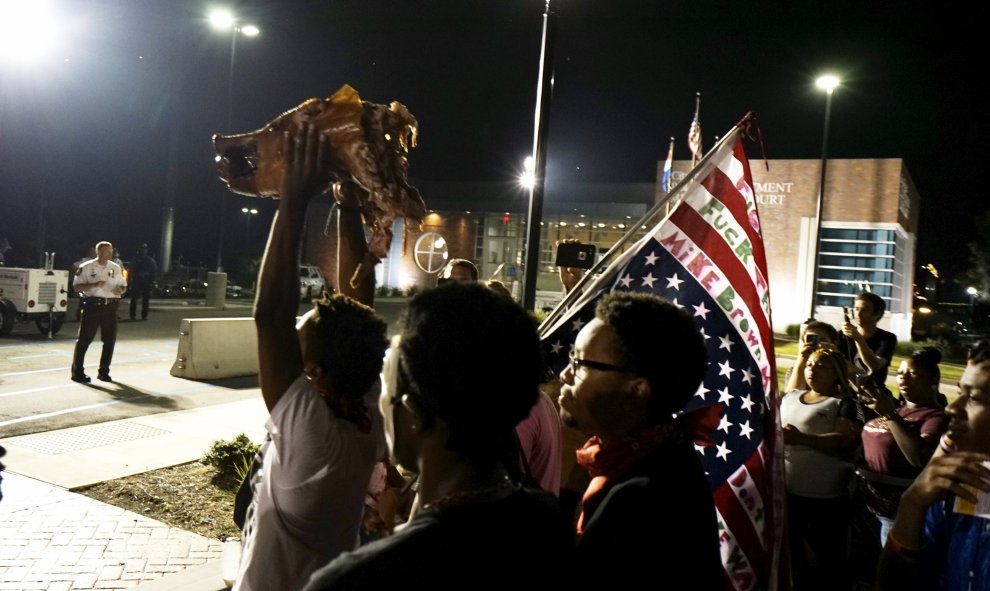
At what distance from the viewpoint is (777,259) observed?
36781 mm

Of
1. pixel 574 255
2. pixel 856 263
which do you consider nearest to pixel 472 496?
pixel 574 255

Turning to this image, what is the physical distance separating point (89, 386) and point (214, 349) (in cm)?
231

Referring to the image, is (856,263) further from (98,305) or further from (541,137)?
(98,305)

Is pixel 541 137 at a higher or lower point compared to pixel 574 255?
higher

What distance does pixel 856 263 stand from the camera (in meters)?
35.2

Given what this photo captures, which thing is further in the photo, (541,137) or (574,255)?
(541,137)

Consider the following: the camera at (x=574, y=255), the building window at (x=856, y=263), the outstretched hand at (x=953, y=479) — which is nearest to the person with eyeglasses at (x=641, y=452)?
the outstretched hand at (x=953, y=479)

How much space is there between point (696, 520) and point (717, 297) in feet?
5.66

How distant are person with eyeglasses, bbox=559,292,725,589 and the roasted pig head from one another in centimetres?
85

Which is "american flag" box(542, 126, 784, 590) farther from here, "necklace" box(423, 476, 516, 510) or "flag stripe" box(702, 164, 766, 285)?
"necklace" box(423, 476, 516, 510)

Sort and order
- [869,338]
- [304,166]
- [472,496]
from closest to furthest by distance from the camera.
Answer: [472,496]
[304,166]
[869,338]

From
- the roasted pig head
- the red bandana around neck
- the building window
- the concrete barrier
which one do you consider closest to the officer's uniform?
the concrete barrier

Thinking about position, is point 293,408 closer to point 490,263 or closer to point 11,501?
point 11,501

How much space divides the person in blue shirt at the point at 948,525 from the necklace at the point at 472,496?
1200 mm
